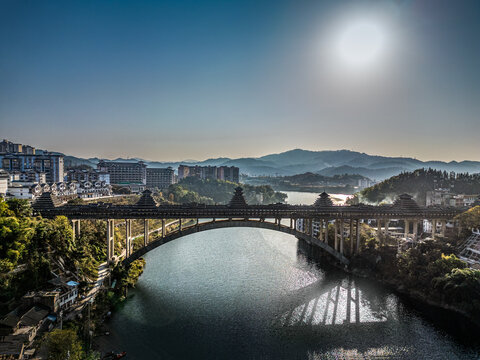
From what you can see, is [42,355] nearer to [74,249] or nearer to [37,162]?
[74,249]

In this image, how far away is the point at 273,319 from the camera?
57.1ft

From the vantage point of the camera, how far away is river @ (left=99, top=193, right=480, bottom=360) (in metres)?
14.6

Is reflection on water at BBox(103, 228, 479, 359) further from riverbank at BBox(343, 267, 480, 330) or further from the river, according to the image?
riverbank at BBox(343, 267, 480, 330)

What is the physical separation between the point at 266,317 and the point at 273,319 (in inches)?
16.9

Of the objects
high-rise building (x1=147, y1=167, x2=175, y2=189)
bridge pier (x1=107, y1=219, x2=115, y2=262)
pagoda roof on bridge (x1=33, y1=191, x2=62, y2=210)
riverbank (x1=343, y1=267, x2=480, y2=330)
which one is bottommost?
riverbank (x1=343, y1=267, x2=480, y2=330)

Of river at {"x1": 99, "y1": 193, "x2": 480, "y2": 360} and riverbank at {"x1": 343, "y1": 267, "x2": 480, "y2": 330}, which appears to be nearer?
river at {"x1": 99, "y1": 193, "x2": 480, "y2": 360}

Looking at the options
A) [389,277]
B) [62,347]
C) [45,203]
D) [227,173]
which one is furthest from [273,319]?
[227,173]

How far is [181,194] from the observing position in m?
60.3

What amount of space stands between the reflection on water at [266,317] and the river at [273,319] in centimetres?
5

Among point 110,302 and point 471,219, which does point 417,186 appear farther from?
point 110,302

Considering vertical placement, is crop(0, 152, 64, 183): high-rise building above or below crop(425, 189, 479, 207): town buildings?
above

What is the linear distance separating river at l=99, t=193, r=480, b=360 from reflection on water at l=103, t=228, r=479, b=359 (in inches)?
2.1

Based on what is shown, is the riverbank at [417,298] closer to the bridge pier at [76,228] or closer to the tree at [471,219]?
the tree at [471,219]

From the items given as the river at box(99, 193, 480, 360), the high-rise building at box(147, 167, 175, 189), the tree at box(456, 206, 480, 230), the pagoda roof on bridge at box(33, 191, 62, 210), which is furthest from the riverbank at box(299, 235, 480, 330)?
the high-rise building at box(147, 167, 175, 189)
